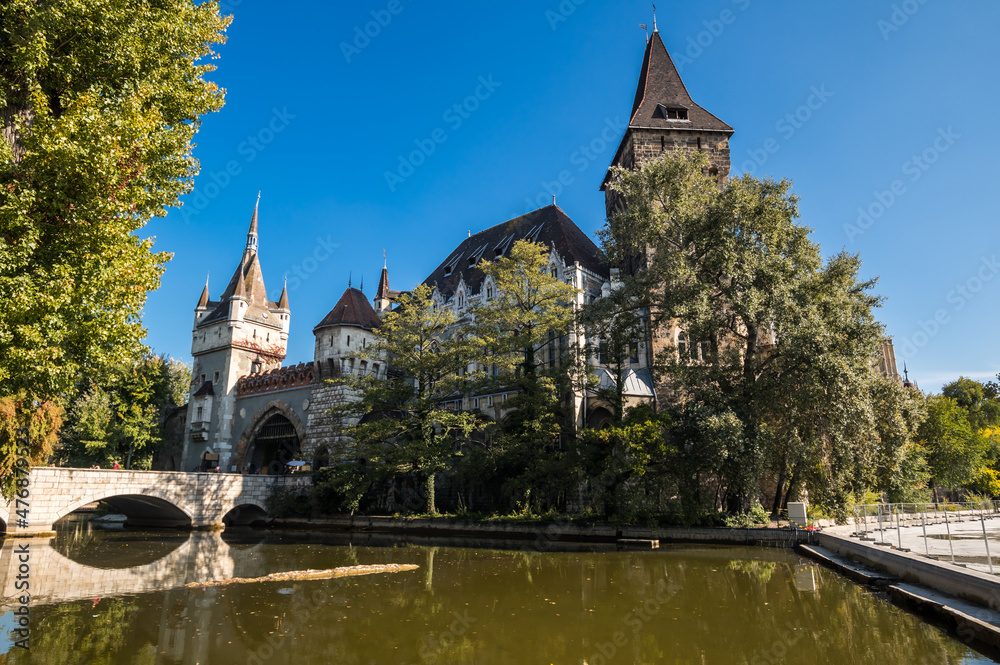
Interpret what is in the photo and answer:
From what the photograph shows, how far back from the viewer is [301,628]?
785cm

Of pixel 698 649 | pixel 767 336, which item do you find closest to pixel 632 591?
pixel 698 649

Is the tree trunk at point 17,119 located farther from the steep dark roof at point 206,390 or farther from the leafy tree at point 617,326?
the steep dark roof at point 206,390

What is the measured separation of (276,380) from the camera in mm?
38156

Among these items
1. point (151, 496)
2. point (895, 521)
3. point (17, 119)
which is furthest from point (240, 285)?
point (895, 521)

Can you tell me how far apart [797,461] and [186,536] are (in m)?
23.9

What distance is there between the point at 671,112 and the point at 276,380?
95.4 feet

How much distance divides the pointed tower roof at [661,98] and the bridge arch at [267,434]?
2676 cm

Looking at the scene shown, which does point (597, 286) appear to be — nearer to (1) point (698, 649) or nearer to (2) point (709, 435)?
(2) point (709, 435)

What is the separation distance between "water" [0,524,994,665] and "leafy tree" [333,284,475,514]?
1017 cm

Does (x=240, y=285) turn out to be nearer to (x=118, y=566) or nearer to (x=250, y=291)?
(x=250, y=291)

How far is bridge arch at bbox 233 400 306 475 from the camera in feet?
121

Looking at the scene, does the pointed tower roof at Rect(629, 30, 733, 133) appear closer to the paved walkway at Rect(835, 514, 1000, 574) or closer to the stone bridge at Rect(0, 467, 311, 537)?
the paved walkway at Rect(835, 514, 1000, 574)

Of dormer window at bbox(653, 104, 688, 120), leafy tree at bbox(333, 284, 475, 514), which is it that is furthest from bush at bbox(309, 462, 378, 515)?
dormer window at bbox(653, 104, 688, 120)

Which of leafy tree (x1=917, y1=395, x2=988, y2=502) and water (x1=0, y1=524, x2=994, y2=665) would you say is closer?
water (x1=0, y1=524, x2=994, y2=665)
